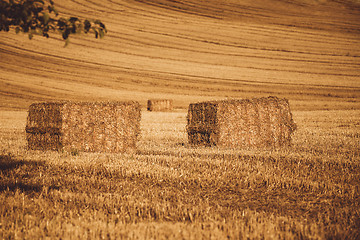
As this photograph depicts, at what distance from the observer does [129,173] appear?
540 cm

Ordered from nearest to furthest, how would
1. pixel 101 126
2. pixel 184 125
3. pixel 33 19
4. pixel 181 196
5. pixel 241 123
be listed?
1. pixel 33 19
2. pixel 181 196
3. pixel 101 126
4. pixel 241 123
5. pixel 184 125

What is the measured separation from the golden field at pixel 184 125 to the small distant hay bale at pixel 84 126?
1.57ft

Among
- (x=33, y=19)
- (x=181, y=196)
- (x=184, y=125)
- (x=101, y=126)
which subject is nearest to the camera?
(x=33, y=19)

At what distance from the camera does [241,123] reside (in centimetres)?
916

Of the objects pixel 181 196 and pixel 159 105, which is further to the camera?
pixel 159 105

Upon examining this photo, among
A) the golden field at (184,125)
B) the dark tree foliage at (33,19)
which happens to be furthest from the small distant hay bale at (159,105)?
the dark tree foliage at (33,19)

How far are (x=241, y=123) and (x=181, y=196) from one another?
5.11 m

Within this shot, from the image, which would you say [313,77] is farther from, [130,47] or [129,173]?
[129,173]

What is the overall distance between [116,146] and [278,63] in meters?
31.2

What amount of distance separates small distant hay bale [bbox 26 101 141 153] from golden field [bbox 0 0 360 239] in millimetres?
478

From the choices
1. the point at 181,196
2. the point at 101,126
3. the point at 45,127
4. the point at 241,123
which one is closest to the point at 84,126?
the point at 101,126

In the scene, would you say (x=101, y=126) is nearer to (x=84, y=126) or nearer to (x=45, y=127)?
(x=84, y=126)

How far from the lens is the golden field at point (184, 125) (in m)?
3.54

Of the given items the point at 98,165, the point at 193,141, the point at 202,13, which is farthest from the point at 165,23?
the point at 98,165
